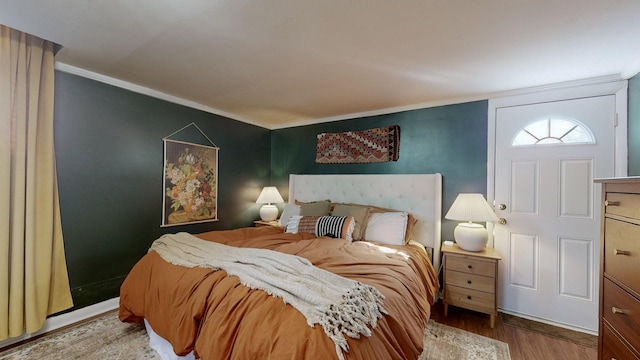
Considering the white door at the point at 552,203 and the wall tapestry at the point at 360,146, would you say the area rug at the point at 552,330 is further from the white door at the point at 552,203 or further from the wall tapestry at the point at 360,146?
the wall tapestry at the point at 360,146

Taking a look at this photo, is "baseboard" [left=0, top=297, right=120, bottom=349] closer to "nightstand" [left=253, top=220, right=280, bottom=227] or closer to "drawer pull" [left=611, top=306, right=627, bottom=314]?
"nightstand" [left=253, top=220, right=280, bottom=227]

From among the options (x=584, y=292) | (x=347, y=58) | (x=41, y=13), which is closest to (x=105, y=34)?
(x=41, y=13)

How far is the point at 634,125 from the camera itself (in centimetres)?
199

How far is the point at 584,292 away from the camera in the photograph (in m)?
2.22

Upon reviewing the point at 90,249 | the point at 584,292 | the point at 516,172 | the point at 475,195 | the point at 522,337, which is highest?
the point at 516,172

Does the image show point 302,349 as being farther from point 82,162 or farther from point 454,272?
point 82,162

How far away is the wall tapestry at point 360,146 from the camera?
315 centimetres

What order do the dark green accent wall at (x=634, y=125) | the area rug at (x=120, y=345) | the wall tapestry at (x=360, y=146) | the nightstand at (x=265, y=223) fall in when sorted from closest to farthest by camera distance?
1. the area rug at (x=120, y=345)
2. the dark green accent wall at (x=634, y=125)
3. the wall tapestry at (x=360, y=146)
4. the nightstand at (x=265, y=223)

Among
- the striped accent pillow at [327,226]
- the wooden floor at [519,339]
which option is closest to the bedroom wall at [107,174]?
the striped accent pillow at [327,226]

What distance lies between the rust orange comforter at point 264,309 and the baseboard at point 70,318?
2.26 ft

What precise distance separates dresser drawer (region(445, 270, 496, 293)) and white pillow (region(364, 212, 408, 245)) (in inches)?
21.7

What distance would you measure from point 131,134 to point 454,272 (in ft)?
11.8

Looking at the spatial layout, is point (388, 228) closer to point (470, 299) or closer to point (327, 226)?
point (327, 226)

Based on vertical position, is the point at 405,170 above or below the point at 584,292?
above
